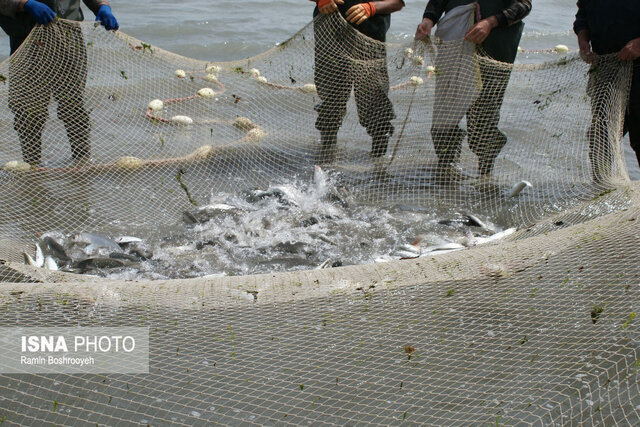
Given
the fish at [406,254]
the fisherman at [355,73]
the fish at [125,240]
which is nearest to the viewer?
the fish at [406,254]

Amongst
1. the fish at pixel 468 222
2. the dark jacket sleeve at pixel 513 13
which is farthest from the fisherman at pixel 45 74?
the dark jacket sleeve at pixel 513 13

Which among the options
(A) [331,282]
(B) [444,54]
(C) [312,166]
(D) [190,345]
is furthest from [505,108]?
(D) [190,345]

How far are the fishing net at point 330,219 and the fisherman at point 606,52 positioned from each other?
5cm

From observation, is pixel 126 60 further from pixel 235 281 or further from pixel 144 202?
pixel 235 281

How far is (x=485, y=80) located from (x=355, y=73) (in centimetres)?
131

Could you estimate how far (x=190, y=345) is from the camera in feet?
8.92

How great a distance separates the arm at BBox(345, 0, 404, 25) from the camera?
6113 mm

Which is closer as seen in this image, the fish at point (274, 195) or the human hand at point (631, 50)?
the human hand at point (631, 50)

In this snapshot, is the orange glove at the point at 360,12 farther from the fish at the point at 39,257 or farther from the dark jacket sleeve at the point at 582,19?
the fish at the point at 39,257

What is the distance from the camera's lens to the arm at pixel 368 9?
6113 millimetres

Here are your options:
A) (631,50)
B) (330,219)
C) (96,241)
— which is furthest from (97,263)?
(631,50)

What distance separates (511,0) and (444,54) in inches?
31.7

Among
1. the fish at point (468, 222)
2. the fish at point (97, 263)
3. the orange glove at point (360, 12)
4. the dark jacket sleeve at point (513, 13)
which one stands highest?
the dark jacket sleeve at point (513, 13)

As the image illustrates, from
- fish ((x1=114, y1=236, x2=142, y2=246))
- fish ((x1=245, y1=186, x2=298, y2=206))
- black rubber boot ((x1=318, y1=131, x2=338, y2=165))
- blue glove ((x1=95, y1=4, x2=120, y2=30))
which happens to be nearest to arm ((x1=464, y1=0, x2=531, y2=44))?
black rubber boot ((x1=318, y1=131, x2=338, y2=165))
